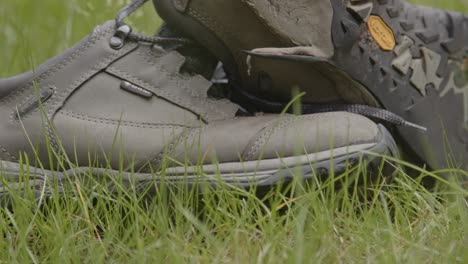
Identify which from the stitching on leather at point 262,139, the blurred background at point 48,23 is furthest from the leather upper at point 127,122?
the blurred background at point 48,23

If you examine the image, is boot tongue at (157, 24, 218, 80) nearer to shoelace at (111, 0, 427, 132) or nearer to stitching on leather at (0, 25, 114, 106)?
shoelace at (111, 0, 427, 132)

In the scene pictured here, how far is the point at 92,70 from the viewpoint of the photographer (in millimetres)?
1450

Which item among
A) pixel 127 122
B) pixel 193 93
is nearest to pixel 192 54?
pixel 193 93

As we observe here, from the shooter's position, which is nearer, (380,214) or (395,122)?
(380,214)

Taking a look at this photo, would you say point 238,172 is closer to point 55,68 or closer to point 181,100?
point 181,100

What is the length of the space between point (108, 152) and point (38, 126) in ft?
0.45

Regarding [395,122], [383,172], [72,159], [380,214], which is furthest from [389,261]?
[72,159]

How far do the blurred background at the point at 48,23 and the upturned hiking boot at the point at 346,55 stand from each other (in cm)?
23

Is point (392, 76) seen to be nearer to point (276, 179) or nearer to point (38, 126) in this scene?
point (276, 179)

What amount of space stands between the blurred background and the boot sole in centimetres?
28

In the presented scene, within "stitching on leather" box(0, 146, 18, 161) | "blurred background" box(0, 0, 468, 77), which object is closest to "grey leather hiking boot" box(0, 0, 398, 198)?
"stitching on leather" box(0, 146, 18, 161)

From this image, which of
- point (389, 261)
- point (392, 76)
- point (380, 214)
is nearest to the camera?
point (389, 261)

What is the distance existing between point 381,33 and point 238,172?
42 cm

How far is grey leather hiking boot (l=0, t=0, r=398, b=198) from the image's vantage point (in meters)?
1.36
